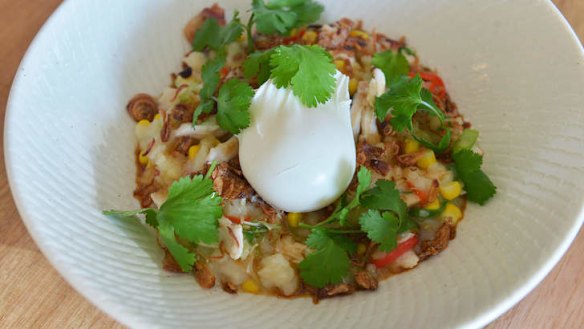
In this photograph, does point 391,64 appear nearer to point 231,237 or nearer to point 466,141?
point 466,141

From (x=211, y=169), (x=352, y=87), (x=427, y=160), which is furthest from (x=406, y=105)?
(x=211, y=169)

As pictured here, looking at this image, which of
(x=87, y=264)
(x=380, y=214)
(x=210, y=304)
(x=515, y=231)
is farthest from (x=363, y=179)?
(x=87, y=264)

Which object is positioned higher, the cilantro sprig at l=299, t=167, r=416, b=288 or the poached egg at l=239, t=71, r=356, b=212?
the poached egg at l=239, t=71, r=356, b=212

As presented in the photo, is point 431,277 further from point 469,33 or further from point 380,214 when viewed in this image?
point 469,33

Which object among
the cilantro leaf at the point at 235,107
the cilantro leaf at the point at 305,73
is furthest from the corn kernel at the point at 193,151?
the cilantro leaf at the point at 305,73

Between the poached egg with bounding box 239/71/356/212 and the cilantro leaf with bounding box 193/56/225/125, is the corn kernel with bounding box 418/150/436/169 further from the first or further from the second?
the cilantro leaf with bounding box 193/56/225/125

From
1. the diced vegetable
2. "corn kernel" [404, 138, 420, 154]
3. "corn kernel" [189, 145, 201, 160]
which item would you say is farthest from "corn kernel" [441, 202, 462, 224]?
"corn kernel" [189, 145, 201, 160]
